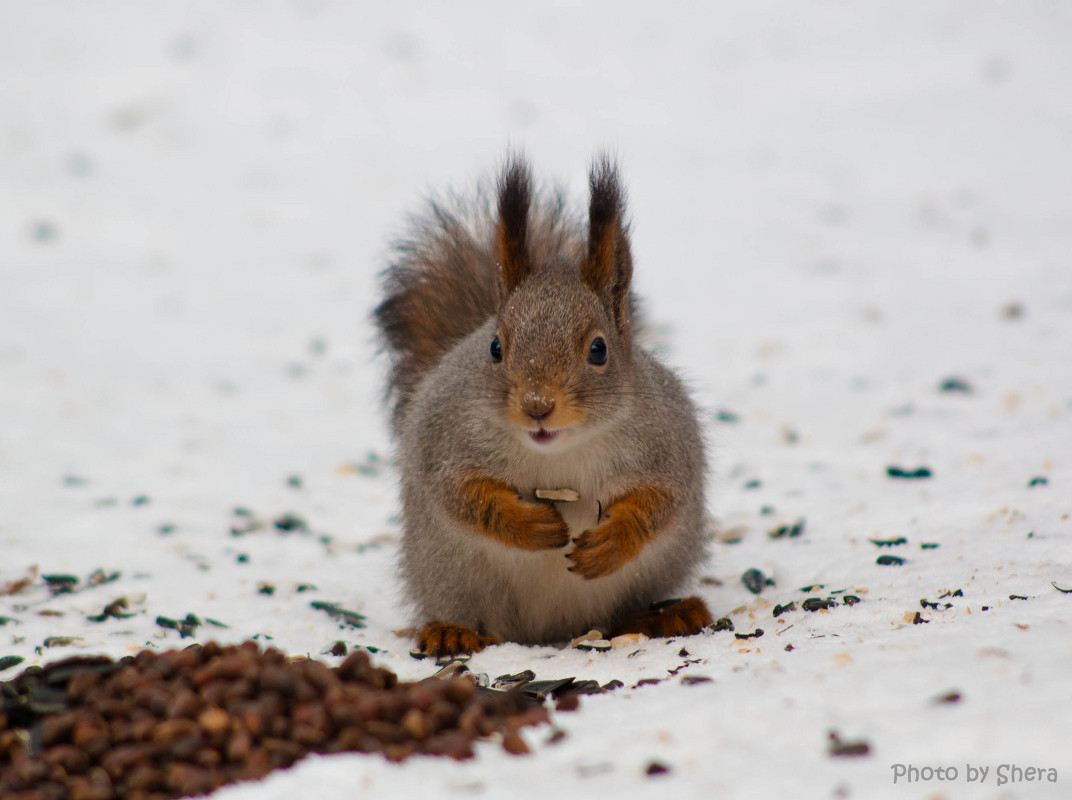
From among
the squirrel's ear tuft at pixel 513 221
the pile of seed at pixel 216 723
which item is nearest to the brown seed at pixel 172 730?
the pile of seed at pixel 216 723

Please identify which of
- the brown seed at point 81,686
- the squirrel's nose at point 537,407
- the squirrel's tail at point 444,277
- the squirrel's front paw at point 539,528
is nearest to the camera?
the brown seed at point 81,686

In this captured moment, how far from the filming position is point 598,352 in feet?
7.38

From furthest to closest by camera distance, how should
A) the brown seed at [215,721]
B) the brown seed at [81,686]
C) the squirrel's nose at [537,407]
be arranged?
the squirrel's nose at [537,407] < the brown seed at [81,686] < the brown seed at [215,721]

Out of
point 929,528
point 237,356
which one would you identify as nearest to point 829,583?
point 929,528

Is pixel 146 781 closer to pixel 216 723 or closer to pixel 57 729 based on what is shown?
pixel 216 723

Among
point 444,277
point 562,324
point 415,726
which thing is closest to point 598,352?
point 562,324

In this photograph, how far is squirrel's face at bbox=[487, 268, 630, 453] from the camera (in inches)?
81.6

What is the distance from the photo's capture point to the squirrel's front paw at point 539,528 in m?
2.17

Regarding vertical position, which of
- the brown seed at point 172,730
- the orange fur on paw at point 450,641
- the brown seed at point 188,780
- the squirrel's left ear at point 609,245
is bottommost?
the brown seed at point 188,780

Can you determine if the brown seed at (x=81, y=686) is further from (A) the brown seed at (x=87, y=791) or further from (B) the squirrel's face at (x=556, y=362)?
(B) the squirrel's face at (x=556, y=362)

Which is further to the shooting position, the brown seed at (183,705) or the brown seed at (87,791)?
the brown seed at (183,705)

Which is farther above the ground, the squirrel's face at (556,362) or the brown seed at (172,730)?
the squirrel's face at (556,362)

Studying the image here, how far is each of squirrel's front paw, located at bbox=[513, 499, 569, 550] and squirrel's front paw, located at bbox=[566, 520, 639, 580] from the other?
0.04m

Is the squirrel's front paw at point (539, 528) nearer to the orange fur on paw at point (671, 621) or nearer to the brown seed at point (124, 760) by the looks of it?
the orange fur on paw at point (671, 621)
